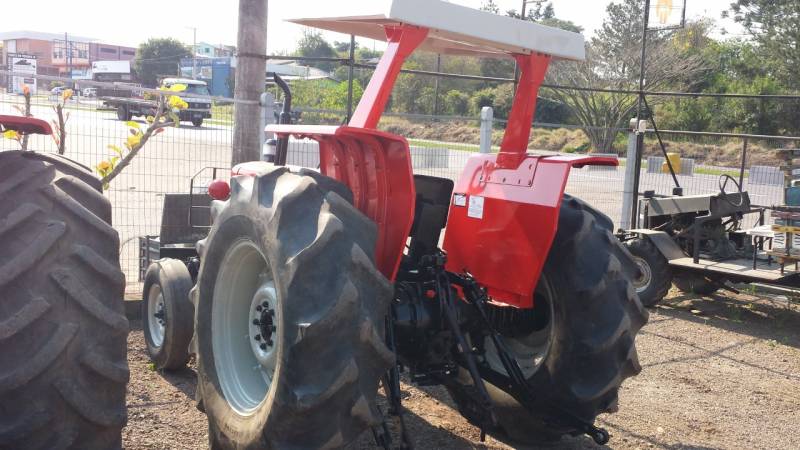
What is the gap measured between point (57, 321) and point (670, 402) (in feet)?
14.1

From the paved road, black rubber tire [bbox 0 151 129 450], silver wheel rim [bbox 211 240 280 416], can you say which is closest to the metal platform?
the paved road

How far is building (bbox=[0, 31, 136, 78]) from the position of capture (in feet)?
186

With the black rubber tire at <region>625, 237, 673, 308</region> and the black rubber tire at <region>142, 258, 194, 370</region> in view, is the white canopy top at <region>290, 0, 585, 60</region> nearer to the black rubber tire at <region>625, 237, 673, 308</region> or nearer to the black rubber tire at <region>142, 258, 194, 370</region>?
the black rubber tire at <region>142, 258, 194, 370</region>

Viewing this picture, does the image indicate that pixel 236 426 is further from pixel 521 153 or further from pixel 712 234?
pixel 712 234

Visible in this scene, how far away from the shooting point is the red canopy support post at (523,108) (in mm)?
4250

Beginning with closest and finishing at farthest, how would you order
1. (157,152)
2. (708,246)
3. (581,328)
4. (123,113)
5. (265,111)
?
(581,328), (265,111), (157,152), (123,113), (708,246)

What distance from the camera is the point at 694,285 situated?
939cm

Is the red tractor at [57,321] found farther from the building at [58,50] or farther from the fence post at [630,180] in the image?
the building at [58,50]

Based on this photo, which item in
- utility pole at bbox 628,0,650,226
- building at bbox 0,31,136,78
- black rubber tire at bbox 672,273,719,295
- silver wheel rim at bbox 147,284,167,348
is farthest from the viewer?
building at bbox 0,31,136,78

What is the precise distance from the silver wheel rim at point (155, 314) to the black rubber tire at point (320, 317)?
250 cm

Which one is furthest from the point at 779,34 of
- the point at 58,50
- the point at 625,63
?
the point at 58,50

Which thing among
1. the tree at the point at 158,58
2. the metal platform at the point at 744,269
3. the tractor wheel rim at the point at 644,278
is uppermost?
the tree at the point at 158,58

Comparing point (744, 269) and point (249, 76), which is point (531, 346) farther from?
point (744, 269)

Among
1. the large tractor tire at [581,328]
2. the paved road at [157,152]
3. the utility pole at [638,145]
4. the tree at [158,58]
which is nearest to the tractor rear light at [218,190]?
the large tractor tire at [581,328]
